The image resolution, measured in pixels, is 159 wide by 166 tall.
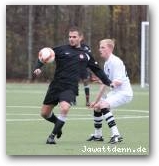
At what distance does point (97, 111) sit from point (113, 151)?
1545 millimetres

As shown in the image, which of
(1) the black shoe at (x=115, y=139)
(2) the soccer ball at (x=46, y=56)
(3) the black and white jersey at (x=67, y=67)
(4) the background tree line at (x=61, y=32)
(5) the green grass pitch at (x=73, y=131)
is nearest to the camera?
(5) the green grass pitch at (x=73, y=131)

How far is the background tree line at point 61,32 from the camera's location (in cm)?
2764

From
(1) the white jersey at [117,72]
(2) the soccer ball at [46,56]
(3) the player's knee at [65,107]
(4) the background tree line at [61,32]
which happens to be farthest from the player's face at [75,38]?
(4) the background tree line at [61,32]

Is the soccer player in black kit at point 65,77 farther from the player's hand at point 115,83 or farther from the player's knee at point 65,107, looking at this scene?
the player's hand at point 115,83

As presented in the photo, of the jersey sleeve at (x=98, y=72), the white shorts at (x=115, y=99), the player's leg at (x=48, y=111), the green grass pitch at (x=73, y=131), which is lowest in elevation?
the green grass pitch at (x=73, y=131)

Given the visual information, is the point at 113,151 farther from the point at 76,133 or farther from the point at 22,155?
the point at 76,133

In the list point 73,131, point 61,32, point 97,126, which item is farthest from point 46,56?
point 61,32

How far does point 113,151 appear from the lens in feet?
35.9

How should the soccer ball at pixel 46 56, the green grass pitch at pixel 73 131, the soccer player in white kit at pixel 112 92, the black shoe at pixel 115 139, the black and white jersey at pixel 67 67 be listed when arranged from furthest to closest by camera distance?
the soccer player in white kit at pixel 112 92
the black shoe at pixel 115 139
the black and white jersey at pixel 67 67
the soccer ball at pixel 46 56
the green grass pitch at pixel 73 131

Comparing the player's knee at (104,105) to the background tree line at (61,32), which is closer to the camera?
the player's knee at (104,105)

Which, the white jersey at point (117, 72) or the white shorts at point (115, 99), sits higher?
the white jersey at point (117, 72)
